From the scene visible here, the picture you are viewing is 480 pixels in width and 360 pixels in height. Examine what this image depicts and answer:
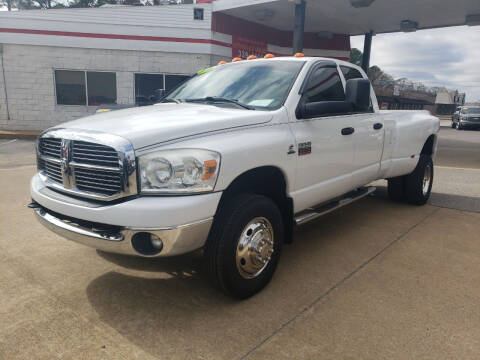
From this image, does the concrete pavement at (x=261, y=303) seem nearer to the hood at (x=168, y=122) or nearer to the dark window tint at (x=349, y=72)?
the hood at (x=168, y=122)

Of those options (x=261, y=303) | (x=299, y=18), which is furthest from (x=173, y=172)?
(x=299, y=18)

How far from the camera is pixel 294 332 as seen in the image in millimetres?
2609

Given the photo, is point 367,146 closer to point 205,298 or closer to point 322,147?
point 322,147

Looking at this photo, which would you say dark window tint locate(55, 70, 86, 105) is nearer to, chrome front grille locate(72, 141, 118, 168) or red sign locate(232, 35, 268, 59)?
red sign locate(232, 35, 268, 59)

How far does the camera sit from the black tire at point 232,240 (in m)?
2.68

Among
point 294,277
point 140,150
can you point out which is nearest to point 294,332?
point 294,277

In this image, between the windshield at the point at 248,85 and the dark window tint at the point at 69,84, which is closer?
the windshield at the point at 248,85

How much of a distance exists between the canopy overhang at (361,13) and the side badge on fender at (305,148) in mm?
11343

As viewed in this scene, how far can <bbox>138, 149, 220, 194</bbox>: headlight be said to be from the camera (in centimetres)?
246

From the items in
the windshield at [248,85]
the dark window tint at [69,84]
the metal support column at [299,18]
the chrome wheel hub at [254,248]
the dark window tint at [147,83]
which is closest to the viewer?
the chrome wheel hub at [254,248]

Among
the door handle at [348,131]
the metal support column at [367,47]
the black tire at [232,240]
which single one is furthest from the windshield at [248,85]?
the metal support column at [367,47]

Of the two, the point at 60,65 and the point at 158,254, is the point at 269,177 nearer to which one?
the point at 158,254

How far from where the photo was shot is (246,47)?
16812 millimetres

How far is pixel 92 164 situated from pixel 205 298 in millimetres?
1328
